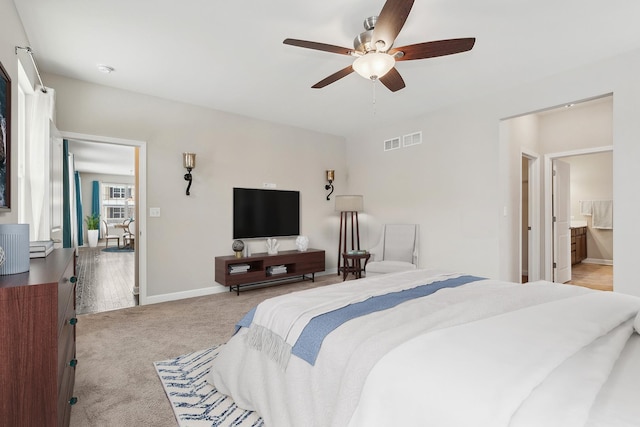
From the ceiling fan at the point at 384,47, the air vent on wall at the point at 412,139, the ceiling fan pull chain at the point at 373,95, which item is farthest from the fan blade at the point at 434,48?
the air vent on wall at the point at 412,139

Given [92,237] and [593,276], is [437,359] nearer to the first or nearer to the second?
[593,276]

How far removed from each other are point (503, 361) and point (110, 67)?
3895 millimetres

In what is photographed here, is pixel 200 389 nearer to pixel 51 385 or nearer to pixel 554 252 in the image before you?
pixel 51 385

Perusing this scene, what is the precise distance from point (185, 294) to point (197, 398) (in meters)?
2.46

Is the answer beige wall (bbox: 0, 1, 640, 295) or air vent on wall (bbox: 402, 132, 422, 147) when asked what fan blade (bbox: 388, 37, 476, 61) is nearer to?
beige wall (bbox: 0, 1, 640, 295)

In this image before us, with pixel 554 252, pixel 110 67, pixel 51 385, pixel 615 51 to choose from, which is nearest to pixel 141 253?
pixel 110 67

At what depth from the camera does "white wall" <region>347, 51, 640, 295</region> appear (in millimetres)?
2867

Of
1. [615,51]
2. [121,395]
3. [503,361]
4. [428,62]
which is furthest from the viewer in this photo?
[428,62]

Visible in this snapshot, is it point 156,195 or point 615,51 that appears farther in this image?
point 156,195

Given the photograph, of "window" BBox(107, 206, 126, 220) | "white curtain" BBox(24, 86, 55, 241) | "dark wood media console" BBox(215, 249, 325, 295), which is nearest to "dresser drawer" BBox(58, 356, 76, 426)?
"white curtain" BBox(24, 86, 55, 241)

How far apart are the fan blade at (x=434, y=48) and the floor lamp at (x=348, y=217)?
3006 mm

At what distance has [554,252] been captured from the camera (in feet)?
15.9

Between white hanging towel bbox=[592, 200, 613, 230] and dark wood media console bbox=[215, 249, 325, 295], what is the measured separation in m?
6.19

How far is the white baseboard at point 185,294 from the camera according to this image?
3.90 metres
